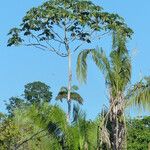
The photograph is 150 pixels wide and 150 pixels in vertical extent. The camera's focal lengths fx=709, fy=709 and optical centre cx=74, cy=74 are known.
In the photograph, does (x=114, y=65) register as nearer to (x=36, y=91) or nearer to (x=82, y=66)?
(x=82, y=66)

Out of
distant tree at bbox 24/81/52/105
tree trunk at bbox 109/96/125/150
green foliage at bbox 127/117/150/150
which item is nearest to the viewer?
tree trunk at bbox 109/96/125/150

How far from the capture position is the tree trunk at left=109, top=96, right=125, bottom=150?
18609 millimetres

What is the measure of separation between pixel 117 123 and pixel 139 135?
2534cm

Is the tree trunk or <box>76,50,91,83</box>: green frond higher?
<box>76,50,91,83</box>: green frond

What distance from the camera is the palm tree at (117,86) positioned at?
18656mm

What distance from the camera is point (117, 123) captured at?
61.0 feet

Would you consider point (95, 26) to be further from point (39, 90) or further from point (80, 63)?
point (39, 90)

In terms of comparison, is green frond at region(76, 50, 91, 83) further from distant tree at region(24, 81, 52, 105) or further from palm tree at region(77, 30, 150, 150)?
distant tree at region(24, 81, 52, 105)

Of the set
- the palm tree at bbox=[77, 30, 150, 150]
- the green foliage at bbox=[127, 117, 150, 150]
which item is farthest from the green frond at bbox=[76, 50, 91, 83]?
the green foliage at bbox=[127, 117, 150, 150]

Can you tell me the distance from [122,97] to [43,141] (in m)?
2.41

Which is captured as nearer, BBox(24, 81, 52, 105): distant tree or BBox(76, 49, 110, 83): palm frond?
BBox(76, 49, 110, 83): palm frond

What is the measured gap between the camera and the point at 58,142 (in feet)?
61.5

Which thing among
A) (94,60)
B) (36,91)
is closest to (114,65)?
(94,60)

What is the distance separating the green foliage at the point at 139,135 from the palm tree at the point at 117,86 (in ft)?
72.5
